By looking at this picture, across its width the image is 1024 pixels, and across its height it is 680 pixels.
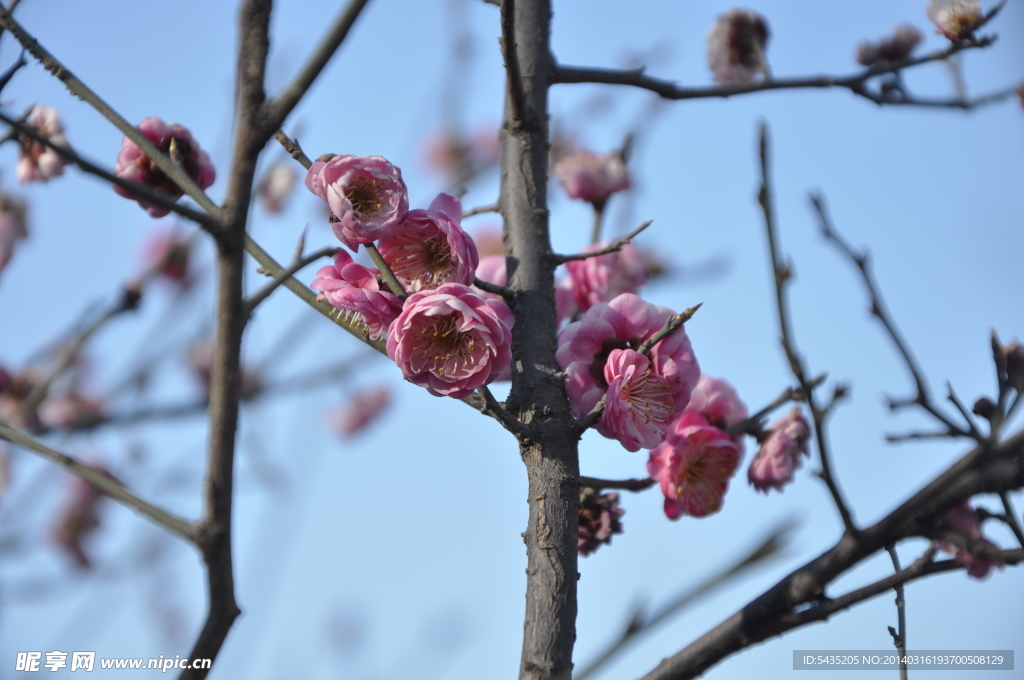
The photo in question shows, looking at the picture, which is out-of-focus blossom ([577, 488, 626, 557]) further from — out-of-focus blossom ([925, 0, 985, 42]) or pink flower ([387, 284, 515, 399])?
out-of-focus blossom ([925, 0, 985, 42])

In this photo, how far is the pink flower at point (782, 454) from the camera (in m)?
1.67

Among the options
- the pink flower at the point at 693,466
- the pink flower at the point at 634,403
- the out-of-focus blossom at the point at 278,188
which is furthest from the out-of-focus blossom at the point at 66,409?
the pink flower at the point at 634,403

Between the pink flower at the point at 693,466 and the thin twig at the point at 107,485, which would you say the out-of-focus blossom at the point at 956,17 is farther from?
the thin twig at the point at 107,485

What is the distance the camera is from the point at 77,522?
4430mm

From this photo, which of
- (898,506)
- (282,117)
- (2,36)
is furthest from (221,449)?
(2,36)

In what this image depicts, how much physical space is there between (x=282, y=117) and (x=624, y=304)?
0.67 m

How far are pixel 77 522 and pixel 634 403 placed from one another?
4.30 m

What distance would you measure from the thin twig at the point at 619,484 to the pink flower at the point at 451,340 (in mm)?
251

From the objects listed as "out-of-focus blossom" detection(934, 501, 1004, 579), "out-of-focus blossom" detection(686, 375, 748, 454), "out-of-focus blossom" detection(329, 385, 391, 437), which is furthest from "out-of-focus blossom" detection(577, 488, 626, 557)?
"out-of-focus blossom" detection(329, 385, 391, 437)

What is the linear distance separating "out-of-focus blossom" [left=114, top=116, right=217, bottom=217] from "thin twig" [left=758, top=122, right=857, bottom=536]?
937 mm

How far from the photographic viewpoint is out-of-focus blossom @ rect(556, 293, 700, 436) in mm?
1234

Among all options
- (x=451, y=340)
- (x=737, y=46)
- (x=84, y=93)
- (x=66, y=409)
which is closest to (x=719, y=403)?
(x=451, y=340)

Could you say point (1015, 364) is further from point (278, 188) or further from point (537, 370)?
point (278, 188)

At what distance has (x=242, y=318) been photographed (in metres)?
0.87
